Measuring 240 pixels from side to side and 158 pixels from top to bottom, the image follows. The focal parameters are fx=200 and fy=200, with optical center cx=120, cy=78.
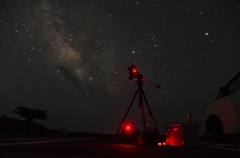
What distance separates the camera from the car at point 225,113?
6.27 meters

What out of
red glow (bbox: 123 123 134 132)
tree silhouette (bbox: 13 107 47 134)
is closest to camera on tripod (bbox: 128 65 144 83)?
red glow (bbox: 123 123 134 132)

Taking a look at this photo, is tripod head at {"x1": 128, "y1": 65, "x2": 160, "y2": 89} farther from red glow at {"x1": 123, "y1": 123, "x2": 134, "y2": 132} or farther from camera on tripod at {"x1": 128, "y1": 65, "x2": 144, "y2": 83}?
red glow at {"x1": 123, "y1": 123, "x2": 134, "y2": 132}

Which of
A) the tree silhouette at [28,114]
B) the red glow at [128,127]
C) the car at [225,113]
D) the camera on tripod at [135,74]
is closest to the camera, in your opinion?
the car at [225,113]

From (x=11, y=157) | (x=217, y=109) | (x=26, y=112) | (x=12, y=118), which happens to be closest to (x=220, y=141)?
(x=217, y=109)

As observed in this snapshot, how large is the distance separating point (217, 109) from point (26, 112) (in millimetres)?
20353

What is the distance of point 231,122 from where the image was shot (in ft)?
21.2

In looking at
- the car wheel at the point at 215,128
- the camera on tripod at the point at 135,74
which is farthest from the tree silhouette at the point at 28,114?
the car wheel at the point at 215,128

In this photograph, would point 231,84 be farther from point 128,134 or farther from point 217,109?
point 128,134

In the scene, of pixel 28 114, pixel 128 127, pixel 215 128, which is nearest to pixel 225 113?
pixel 215 128

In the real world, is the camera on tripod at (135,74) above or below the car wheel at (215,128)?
above

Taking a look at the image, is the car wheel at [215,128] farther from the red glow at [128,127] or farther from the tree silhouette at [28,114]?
the tree silhouette at [28,114]

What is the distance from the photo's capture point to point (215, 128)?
7.51 meters

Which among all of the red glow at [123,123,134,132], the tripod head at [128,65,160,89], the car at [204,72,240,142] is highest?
the tripod head at [128,65,160,89]

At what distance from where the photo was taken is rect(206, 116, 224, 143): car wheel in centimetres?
742
